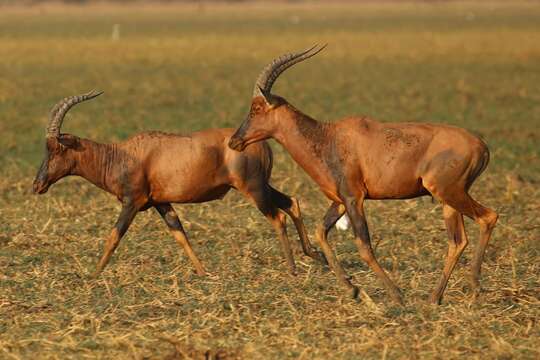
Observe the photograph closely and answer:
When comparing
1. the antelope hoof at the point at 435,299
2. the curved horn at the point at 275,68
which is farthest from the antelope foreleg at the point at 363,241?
the curved horn at the point at 275,68

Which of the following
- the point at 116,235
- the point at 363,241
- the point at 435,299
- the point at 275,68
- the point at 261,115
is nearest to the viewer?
the point at 363,241

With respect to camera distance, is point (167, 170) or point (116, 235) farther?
point (167, 170)

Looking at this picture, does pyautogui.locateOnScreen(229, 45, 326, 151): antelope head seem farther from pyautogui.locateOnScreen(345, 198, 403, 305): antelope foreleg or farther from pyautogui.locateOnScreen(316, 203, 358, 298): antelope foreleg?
pyautogui.locateOnScreen(345, 198, 403, 305): antelope foreleg

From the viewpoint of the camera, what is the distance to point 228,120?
81.1 ft

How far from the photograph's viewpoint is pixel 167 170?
11.1m

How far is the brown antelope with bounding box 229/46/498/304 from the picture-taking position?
9.71 meters

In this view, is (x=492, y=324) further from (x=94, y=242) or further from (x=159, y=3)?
(x=159, y=3)

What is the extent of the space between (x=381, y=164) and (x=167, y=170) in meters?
2.29

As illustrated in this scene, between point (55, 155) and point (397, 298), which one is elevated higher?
point (55, 155)

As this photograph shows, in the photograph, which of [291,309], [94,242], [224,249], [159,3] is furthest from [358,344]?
[159,3]

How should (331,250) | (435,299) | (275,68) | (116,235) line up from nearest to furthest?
(435,299), (275,68), (331,250), (116,235)

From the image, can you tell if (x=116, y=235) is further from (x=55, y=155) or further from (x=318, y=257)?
(x=318, y=257)

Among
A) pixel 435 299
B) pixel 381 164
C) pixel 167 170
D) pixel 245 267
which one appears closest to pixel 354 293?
pixel 435 299

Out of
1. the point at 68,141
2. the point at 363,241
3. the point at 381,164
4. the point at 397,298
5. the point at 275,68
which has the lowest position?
the point at 397,298
